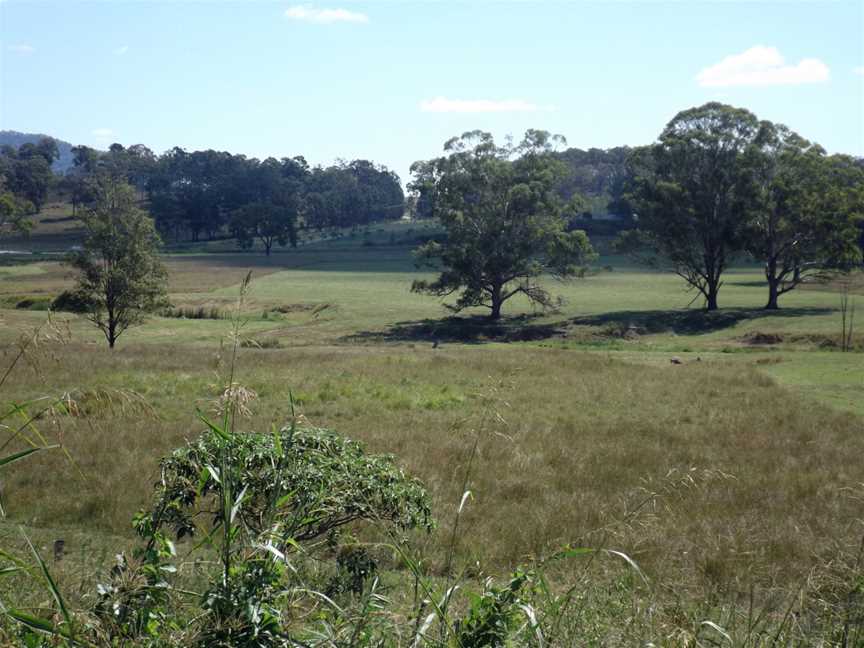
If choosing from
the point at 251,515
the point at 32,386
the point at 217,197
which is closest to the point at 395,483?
the point at 251,515

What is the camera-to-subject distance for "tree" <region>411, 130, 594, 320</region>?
61.4m

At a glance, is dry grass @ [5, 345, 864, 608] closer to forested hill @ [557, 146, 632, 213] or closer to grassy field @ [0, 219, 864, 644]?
grassy field @ [0, 219, 864, 644]

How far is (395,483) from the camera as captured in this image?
8.61m

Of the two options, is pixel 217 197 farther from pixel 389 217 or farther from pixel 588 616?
pixel 588 616

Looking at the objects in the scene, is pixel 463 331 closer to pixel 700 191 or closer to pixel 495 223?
pixel 495 223

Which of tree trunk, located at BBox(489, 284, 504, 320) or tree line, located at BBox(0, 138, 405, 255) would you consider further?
tree line, located at BBox(0, 138, 405, 255)

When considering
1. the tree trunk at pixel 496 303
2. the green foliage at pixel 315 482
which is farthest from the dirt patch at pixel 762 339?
the green foliage at pixel 315 482

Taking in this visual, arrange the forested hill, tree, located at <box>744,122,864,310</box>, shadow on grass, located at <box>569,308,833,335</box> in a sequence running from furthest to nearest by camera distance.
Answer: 1. the forested hill
2. tree, located at <box>744,122,864,310</box>
3. shadow on grass, located at <box>569,308,833,335</box>

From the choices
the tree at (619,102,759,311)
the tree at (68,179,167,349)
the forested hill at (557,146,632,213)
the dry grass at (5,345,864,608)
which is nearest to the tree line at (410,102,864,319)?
the tree at (619,102,759,311)

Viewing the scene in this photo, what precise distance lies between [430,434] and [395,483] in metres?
9.60

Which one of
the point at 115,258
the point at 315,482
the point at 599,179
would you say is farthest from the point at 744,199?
the point at 599,179

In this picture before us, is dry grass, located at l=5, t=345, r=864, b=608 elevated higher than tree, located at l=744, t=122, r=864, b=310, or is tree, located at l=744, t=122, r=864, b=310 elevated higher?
tree, located at l=744, t=122, r=864, b=310

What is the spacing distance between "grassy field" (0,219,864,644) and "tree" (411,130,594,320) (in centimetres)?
1073

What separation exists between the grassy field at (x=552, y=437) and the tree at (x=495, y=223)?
1073 cm
